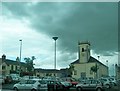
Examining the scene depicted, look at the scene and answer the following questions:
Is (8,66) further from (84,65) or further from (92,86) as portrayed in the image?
(92,86)

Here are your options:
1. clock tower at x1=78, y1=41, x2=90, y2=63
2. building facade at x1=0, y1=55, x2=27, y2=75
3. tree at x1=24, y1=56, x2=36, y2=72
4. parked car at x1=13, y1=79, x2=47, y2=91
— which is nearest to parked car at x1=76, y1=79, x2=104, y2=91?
parked car at x1=13, y1=79, x2=47, y2=91

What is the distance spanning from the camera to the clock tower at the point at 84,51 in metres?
105

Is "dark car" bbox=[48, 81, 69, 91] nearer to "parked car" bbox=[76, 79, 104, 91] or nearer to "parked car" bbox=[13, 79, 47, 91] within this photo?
"parked car" bbox=[13, 79, 47, 91]

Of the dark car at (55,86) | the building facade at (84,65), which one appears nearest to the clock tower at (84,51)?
the building facade at (84,65)

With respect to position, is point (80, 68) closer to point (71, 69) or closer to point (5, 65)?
point (71, 69)

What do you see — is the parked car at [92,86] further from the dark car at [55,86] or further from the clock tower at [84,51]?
the clock tower at [84,51]

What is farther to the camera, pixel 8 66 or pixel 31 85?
pixel 8 66

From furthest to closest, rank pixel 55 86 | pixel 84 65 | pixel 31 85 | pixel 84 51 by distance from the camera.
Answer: pixel 84 65
pixel 84 51
pixel 55 86
pixel 31 85

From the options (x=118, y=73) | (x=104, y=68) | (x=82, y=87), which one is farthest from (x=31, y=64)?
(x=104, y=68)

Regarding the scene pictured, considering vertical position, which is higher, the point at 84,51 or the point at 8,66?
the point at 84,51

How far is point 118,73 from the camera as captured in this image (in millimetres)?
70188

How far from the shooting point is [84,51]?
107 meters

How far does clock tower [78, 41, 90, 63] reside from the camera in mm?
105250

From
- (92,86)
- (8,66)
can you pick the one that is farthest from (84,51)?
(92,86)
